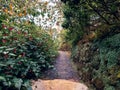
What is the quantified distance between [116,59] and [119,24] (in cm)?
174

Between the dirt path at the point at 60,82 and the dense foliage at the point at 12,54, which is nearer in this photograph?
the dense foliage at the point at 12,54

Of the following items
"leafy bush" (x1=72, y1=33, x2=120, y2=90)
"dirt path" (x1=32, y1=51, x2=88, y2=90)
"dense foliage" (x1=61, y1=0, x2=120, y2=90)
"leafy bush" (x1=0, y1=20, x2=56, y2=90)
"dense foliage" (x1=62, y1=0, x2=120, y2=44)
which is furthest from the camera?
"dirt path" (x1=32, y1=51, x2=88, y2=90)

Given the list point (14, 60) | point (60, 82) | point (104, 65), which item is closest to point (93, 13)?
point (104, 65)

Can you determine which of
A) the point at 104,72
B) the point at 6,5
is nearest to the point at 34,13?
the point at 6,5

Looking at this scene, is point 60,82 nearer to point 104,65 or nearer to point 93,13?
point 104,65

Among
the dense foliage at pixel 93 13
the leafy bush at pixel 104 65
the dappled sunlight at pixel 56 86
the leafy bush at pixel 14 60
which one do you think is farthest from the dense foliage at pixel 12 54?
the leafy bush at pixel 104 65

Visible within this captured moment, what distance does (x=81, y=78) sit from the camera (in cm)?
828

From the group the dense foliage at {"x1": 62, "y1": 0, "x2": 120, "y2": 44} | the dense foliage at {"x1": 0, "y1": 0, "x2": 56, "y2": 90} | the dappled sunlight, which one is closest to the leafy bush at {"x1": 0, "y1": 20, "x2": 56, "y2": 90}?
the dense foliage at {"x1": 0, "y1": 0, "x2": 56, "y2": 90}

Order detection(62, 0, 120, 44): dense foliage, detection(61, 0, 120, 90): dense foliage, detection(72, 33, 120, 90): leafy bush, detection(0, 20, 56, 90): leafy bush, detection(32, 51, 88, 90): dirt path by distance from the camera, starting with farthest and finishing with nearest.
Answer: detection(32, 51, 88, 90): dirt path, detection(62, 0, 120, 44): dense foliage, detection(61, 0, 120, 90): dense foliage, detection(72, 33, 120, 90): leafy bush, detection(0, 20, 56, 90): leafy bush

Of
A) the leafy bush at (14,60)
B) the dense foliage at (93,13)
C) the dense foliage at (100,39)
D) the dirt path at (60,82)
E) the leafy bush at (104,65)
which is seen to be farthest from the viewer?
the dirt path at (60,82)

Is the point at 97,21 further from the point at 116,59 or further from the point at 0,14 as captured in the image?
the point at 0,14

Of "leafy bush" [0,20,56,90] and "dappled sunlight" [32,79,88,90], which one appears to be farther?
"dappled sunlight" [32,79,88,90]

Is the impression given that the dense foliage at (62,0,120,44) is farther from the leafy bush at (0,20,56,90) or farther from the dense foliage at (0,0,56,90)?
the leafy bush at (0,20,56,90)

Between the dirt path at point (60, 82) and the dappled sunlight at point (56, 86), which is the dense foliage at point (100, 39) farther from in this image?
the dappled sunlight at point (56, 86)
